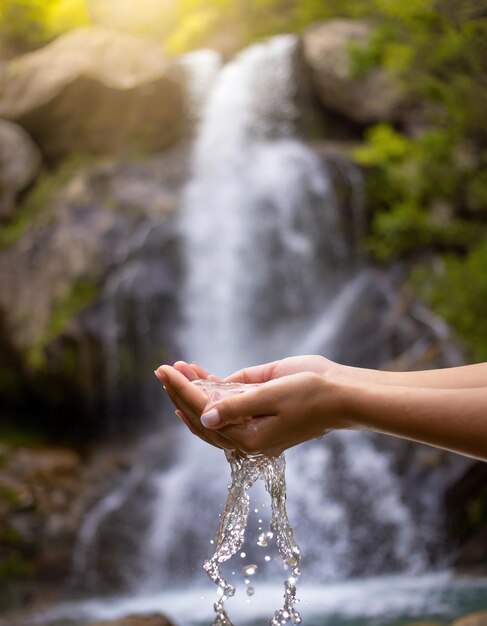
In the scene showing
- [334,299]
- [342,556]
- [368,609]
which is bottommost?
[368,609]

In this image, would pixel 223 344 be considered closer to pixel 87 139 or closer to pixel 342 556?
pixel 342 556

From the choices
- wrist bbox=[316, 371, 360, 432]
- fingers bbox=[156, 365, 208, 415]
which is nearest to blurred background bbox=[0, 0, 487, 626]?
fingers bbox=[156, 365, 208, 415]

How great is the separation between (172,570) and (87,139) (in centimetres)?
579

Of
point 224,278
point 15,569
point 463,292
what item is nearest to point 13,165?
point 224,278

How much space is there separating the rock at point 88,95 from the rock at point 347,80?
1.91 meters

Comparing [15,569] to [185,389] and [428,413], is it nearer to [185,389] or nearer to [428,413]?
[185,389]

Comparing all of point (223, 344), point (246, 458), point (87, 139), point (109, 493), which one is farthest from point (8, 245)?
point (246, 458)

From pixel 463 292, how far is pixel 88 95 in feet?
17.6

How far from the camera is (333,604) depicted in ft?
14.6

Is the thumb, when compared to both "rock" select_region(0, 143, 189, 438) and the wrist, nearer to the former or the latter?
the wrist

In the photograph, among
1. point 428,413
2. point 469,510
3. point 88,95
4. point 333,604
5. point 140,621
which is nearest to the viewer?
point 428,413

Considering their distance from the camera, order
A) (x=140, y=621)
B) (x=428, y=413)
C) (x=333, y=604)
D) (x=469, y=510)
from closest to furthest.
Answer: (x=428, y=413) → (x=140, y=621) → (x=333, y=604) → (x=469, y=510)

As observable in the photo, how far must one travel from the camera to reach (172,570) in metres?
5.48

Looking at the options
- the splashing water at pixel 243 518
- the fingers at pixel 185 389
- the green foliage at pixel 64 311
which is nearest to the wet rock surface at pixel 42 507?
the green foliage at pixel 64 311
